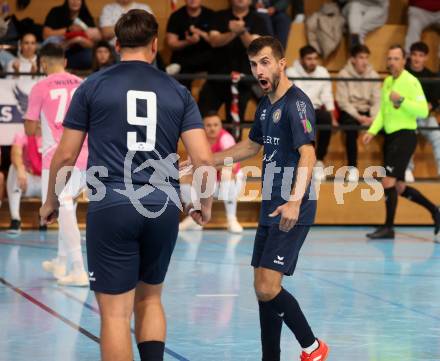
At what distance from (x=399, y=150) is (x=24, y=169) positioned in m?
4.37

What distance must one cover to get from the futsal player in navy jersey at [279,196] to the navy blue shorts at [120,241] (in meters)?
1.00

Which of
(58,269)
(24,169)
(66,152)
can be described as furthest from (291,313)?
(24,169)

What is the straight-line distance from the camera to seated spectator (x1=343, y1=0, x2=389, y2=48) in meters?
14.7

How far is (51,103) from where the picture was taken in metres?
8.18

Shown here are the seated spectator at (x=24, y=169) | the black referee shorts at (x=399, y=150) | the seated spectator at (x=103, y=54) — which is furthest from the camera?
the seated spectator at (x=103, y=54)

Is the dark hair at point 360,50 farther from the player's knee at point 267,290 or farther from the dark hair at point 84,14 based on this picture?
the player's knee at point 267,290

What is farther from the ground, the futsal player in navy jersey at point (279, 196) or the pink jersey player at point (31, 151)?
the futsal player in navy jersey at point (279, 196)

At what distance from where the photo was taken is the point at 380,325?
6.97m

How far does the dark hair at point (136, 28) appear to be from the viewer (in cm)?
444

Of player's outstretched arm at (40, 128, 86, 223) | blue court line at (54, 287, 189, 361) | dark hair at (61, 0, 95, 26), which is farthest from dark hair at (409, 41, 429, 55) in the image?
player's outstretched arm at (40, 128, 86, 223)

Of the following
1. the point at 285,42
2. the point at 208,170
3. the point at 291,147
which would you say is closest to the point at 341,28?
the point at 285,42

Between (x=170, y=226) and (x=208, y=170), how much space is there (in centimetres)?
36

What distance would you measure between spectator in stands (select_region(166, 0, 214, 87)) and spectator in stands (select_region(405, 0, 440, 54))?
322cm

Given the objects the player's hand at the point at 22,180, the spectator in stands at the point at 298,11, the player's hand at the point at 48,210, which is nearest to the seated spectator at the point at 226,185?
the player's hand at the point at 22,180
